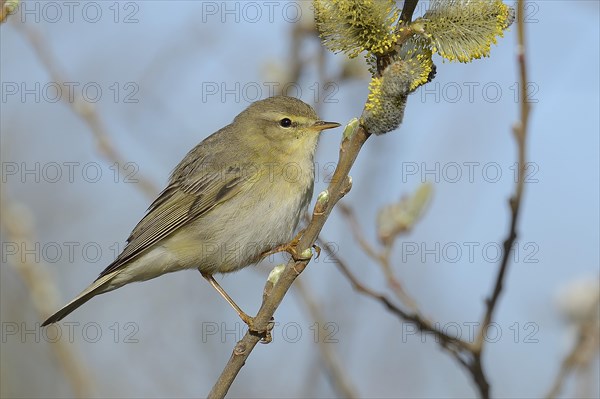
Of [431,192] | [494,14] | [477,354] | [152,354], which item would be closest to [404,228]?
[431,192]

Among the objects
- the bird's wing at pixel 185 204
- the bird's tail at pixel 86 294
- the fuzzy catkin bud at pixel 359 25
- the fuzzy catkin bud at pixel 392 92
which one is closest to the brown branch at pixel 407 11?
the fuzzy catkin bud at pixel 359 25

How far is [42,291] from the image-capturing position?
3.79 metres

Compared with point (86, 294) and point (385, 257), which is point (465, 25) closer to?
point (385, 257)

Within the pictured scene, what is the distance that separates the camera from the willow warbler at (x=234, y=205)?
15.6ft

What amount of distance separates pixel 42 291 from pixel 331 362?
142cm

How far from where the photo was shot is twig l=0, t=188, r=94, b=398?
3.37 m

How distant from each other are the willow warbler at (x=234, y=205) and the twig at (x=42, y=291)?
636 millimetres

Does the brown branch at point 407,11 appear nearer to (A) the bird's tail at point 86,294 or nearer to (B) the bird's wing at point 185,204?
(B) the bird's wing at point 185,204

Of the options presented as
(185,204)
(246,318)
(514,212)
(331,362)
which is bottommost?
(331,362)

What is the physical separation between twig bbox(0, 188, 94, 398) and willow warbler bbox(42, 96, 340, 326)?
0.64 m

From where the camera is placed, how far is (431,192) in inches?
160

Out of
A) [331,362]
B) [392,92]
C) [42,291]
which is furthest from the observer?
[42,291]

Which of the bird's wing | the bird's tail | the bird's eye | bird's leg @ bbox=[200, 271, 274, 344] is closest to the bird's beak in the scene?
the bird's eye

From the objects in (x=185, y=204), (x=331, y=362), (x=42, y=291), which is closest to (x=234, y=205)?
(x=185, y=204)
